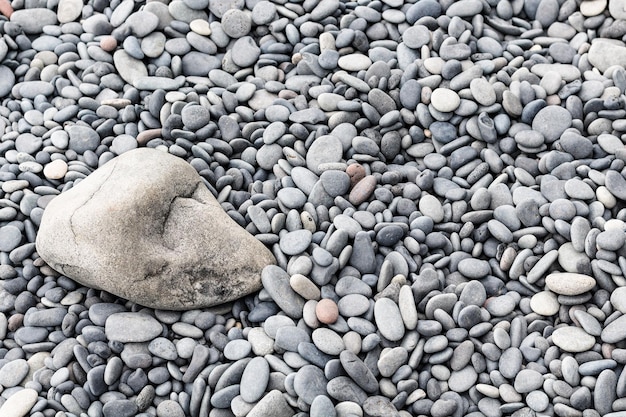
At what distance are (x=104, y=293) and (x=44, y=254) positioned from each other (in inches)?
8.6

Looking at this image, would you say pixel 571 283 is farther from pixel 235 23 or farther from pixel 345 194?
pixel 235 23

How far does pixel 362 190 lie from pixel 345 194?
65 millimetres

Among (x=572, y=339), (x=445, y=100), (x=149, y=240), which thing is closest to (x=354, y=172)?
(x=445, y=100)

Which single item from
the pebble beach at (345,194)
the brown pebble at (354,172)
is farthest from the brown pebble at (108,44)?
the brown pebble at (354,172)

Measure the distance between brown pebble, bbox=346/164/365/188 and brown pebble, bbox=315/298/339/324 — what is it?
1.56 ft

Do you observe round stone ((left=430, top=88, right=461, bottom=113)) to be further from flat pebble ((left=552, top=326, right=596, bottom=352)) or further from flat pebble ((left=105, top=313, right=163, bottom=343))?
flat pebble ((left=105, top=313, right=163, bottom=343))

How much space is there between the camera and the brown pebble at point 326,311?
7.13ft

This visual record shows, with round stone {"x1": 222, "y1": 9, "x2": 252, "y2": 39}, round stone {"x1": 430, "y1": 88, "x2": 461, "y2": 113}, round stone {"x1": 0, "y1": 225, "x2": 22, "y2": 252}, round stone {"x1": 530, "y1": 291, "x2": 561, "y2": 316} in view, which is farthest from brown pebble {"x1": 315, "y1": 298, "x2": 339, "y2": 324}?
round stone {"x1": 222, "y1": 9, "x2": 252, "y2": 39}

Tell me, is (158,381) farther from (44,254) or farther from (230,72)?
(230,72)

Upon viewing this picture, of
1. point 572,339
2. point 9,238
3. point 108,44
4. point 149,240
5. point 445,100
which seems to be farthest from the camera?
point 108,44

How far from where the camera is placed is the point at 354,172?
97.7 inches

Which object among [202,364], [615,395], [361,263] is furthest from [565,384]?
[202,364]

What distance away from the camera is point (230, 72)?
2.90m

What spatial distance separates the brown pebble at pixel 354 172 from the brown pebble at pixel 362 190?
2 cm
